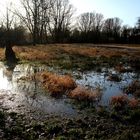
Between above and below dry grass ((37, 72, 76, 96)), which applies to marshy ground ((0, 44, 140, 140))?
below

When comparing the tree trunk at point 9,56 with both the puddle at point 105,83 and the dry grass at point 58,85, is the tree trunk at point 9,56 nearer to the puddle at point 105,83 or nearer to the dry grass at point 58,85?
the puddle at point 105,83

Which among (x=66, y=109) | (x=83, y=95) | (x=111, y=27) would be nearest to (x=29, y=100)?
(x=66, y=109)

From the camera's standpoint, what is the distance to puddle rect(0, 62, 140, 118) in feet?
42.5

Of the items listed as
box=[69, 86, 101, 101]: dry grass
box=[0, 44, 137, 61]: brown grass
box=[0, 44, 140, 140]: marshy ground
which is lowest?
box=[0, 44, 140, 140]: marshy ground

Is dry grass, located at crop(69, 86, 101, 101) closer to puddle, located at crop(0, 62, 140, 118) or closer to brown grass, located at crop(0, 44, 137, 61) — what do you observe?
puddle, located at crop(0, 62, 140, 118)

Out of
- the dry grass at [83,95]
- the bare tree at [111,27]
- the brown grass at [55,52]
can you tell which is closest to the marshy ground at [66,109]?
the dry grass at [83,95]

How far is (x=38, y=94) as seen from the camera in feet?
52.2

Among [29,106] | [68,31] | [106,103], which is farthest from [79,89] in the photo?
[68,31]

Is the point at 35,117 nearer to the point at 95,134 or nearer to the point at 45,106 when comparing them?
the point at 45,106

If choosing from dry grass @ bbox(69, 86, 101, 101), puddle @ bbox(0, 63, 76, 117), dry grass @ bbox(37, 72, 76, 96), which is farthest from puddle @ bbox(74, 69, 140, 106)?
puddle @ bbox(0, 63, 76, 117)

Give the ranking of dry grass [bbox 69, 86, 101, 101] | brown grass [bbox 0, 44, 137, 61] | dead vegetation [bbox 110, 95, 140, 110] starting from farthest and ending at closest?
brown grass [bbox 0, 44, 137, 61] < dry grass [bbox 69, 86, 101, 101] < dead vegetation [bbox 110, 95, 140, 110]

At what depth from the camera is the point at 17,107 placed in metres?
13.2

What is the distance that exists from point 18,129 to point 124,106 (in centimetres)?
517

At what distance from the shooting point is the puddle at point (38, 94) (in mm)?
12945
